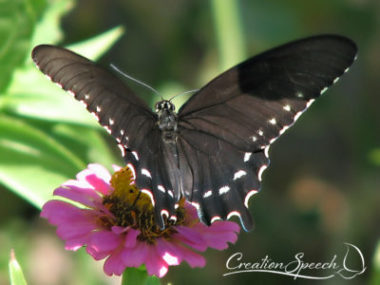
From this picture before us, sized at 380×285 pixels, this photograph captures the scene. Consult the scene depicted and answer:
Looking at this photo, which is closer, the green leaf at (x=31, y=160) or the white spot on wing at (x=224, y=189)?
the white spot on wing at (x=224, y=189)

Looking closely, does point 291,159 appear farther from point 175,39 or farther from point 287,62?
point 287,62

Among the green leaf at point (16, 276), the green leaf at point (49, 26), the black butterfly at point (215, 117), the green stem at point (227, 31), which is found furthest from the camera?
the green stem at point (227, 31)

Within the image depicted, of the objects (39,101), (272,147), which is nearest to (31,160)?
(39,101)

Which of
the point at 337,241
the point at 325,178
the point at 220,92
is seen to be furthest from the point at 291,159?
the point at 220,92

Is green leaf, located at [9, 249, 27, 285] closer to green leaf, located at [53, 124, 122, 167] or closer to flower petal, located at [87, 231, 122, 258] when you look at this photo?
flower petal, located at [87, 231, 122, 258]

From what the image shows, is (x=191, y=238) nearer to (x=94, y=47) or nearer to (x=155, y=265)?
(x=155, y=265)

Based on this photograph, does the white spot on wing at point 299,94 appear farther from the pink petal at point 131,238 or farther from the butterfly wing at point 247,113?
the pink petal at point 131,238

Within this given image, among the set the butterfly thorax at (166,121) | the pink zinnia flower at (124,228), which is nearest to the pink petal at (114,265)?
the pink zinnia flower at (124,228)
